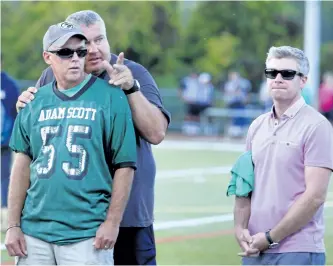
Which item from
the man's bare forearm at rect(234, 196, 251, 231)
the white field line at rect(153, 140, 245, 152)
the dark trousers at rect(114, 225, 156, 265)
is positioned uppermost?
the man's bare forearm at rect(234, 196, 251, 231)

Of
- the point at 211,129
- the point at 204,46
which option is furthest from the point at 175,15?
the point at 211,129

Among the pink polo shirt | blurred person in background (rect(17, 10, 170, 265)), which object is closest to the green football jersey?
blurred person in background (rect(17, 10, 170, 265))

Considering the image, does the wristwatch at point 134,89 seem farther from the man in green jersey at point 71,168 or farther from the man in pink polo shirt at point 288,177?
the man in pink polo shirt at point 288,177

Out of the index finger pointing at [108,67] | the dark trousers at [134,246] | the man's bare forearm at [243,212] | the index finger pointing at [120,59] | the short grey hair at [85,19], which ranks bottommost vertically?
the dark trousers at [134,246]

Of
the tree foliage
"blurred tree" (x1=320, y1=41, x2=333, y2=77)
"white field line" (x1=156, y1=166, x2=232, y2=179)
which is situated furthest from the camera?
"blurred tree" (x1=320, y1=41, x2=333, y2=77)

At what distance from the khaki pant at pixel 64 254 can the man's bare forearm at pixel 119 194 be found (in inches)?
6.4

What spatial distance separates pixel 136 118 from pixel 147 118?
0.06m

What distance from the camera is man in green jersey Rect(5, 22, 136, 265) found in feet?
15.1

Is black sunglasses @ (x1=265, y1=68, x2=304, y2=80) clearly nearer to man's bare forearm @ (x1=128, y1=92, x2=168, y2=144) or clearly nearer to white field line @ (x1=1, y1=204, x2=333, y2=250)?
man's bare forearm @ (x1=128, y1=92, x2=168, y2=144)

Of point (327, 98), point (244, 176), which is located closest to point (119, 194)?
point (244, 176)

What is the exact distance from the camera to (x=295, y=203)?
464cm

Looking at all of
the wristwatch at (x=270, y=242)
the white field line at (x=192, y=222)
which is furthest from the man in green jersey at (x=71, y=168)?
the white field line at (x=192, y=222)

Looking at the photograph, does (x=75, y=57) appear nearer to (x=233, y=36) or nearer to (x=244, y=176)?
(x=244, y=176)

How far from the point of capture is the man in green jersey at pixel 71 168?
15.1 ft
